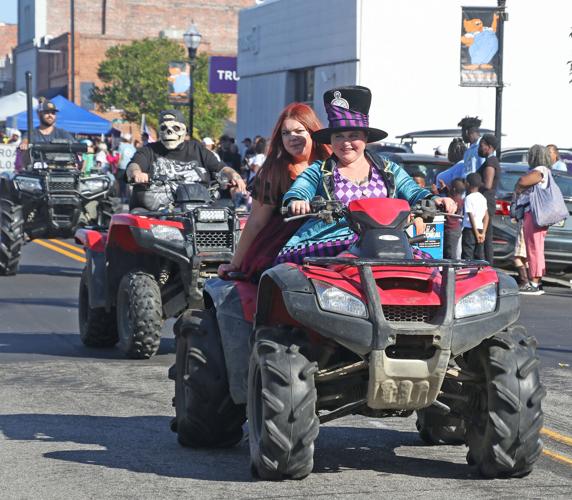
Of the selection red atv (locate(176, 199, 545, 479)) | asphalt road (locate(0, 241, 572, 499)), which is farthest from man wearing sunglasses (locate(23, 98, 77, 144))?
red atv (locate(176, 199, 545, 479))

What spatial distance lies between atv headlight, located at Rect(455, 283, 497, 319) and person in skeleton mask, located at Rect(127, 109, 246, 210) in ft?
18.9

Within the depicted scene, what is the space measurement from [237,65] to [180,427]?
42885 mm

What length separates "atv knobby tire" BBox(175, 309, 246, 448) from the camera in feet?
23.2

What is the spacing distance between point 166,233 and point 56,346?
157 cm

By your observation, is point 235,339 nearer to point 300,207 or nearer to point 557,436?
point 300,207

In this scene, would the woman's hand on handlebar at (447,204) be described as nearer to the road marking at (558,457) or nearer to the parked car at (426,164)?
the road marking at (558,457)

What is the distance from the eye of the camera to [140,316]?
1088 centimetres

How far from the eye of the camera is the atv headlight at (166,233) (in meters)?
11.2

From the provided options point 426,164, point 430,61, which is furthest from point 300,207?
point 430,61

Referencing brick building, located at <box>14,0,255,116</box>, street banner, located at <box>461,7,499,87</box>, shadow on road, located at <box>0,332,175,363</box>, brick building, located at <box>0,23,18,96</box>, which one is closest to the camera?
shadow on road, located at <box>0,332,175,363</box>

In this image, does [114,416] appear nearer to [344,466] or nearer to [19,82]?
[344,466]

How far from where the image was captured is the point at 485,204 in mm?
17156

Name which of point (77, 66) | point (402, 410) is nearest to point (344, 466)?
point (402, 410)

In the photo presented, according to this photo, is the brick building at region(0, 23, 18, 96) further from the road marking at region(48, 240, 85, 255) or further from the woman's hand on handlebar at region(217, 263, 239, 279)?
the woman's hand on handlebar at region(217, 263, 239, 279)
